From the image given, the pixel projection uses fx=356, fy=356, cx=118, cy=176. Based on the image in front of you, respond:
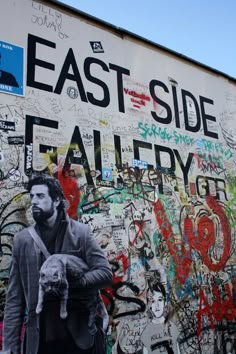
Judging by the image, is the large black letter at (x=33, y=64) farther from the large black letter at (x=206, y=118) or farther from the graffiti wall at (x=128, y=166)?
→ the large black letter at (x=206, y=118)

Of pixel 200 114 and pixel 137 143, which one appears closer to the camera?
pixel 137 143

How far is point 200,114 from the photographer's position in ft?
16.7

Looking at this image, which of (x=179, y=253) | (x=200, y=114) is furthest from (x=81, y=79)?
(x=179, y=253)

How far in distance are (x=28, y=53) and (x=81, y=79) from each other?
64cm

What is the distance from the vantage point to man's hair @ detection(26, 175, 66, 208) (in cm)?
337

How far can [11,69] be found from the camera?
3506 mm

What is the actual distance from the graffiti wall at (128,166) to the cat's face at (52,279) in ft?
1.05

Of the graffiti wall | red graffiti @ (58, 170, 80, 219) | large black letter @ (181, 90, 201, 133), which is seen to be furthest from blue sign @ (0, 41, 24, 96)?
large black letter @ (181, 90, 201, 133)

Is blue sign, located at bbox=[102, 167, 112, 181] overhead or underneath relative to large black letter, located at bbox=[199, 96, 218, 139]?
underneath

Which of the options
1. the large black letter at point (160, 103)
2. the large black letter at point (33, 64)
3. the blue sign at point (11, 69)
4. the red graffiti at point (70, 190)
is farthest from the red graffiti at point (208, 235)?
the blue sign at point (11, 69)

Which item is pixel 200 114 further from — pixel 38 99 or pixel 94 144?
pixel 38 99

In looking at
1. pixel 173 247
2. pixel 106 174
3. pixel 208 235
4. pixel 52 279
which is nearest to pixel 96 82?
pixel 106 174

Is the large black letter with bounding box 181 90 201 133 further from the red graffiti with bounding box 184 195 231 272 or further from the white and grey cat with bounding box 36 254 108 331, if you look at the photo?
the white and grey cat with bounding box 36 254 108 331

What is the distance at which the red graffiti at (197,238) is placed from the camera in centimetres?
419
